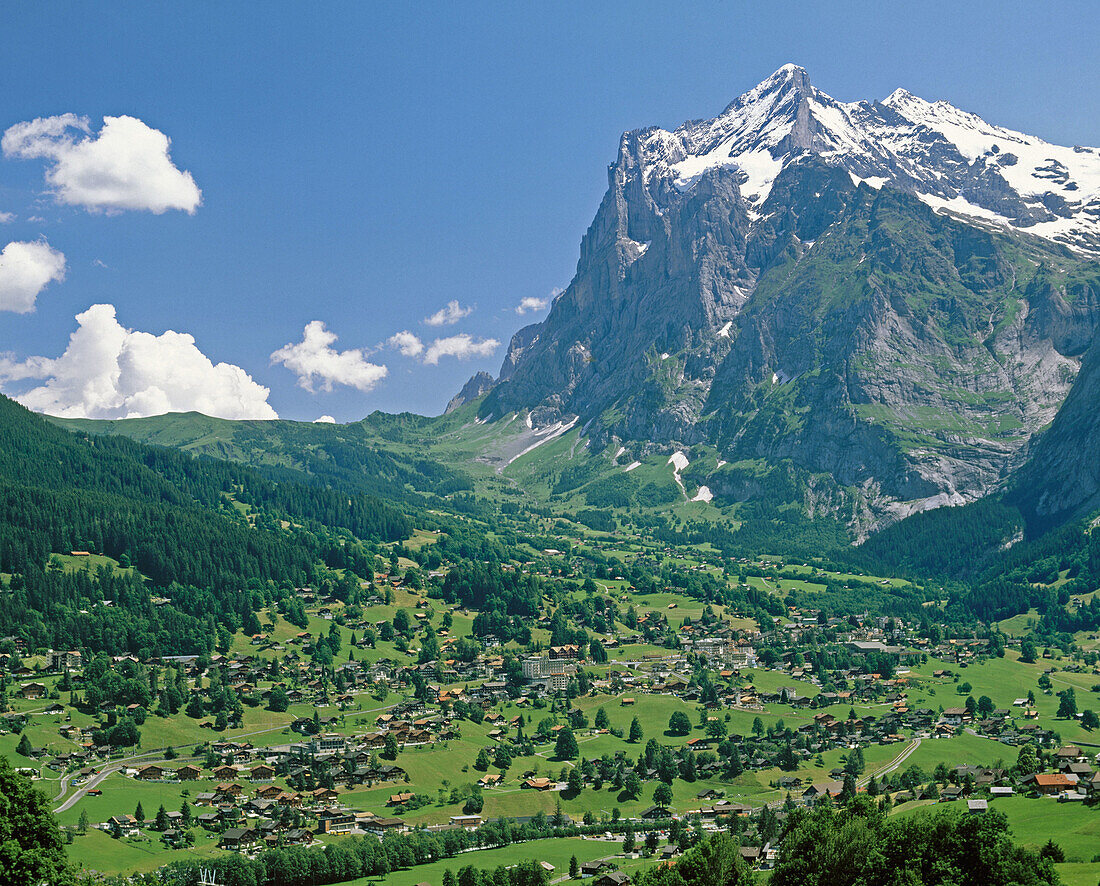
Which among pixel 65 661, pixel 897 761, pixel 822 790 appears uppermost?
pixel 65 661

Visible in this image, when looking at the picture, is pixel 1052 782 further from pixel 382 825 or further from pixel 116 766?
pixel 116 766

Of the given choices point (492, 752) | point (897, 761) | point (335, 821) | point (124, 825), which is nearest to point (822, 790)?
point (897, 761)

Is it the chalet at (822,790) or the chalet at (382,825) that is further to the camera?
the chalet at (822,790)

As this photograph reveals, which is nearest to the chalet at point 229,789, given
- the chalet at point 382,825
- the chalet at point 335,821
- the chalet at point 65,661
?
the chalet at point 335,821

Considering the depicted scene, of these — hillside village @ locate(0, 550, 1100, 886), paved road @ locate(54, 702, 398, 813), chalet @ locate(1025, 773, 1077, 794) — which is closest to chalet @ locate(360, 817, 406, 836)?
hillside village @ locate(0, 550, 1100, 886)

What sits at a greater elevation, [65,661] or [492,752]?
[65,661]

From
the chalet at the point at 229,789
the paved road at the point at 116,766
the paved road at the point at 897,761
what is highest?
the paved road at the point at 116,766

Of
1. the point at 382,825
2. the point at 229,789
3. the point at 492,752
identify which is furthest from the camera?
the point at 492,752

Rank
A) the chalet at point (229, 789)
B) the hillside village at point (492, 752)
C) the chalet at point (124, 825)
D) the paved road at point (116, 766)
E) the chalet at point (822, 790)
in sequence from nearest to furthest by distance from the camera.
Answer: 1. the chalet at point (124, 825)
2. the hillside village at point (492, 752)
3. the paved road at point (116, 766)
4. the chalet at point (229, 789)
5. the chalet at point (822, 790)

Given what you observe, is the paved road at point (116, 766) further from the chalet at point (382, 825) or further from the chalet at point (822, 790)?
the chalet at point (822, 790)

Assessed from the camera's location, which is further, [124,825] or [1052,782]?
[124,825]

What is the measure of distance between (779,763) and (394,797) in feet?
184

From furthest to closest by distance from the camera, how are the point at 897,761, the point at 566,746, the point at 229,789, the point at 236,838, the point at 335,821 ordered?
the point at 566,746
the point at 897,761
the point at 229,789
the point at 335,821
the point at 236,838

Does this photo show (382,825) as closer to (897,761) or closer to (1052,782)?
(897,761)
